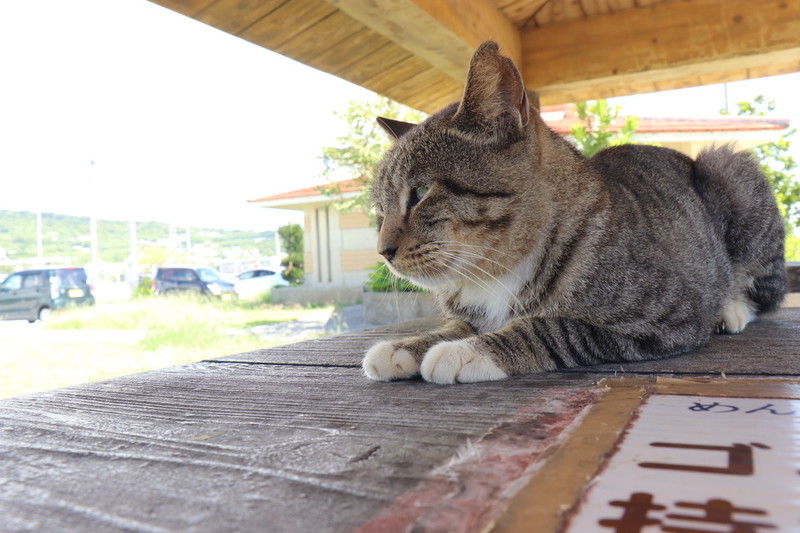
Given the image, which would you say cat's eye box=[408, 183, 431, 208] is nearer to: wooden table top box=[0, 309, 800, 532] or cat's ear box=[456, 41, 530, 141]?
cat's ear box=[456, 41, 530, 141]

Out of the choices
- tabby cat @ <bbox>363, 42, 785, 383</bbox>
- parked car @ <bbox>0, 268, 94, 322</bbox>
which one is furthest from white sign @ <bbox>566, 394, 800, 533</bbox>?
parked car @ <bbox>0, 268, 94, 322</bbox>

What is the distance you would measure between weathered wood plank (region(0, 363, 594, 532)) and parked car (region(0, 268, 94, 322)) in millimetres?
13275

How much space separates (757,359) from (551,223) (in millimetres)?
706

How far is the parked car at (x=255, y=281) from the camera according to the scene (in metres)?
20.8

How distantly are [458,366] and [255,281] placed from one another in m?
22.2

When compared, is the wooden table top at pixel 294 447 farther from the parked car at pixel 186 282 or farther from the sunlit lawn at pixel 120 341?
the parked car at pixel 186 282

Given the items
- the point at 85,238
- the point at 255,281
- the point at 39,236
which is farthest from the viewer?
the point at 85,238

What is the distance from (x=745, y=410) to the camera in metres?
1.01

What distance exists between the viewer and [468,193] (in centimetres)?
188

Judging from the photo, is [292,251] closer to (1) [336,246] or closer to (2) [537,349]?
(1) [336,246]

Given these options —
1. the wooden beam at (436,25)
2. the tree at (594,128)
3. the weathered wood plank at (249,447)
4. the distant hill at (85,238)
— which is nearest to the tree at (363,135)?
the tree at (594,128)

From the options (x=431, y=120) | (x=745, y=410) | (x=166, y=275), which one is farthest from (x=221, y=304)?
(x=745, y=410)

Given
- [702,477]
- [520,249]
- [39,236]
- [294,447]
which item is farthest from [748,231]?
[39,236]

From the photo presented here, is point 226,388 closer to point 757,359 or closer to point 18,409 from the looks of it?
point 18,409
